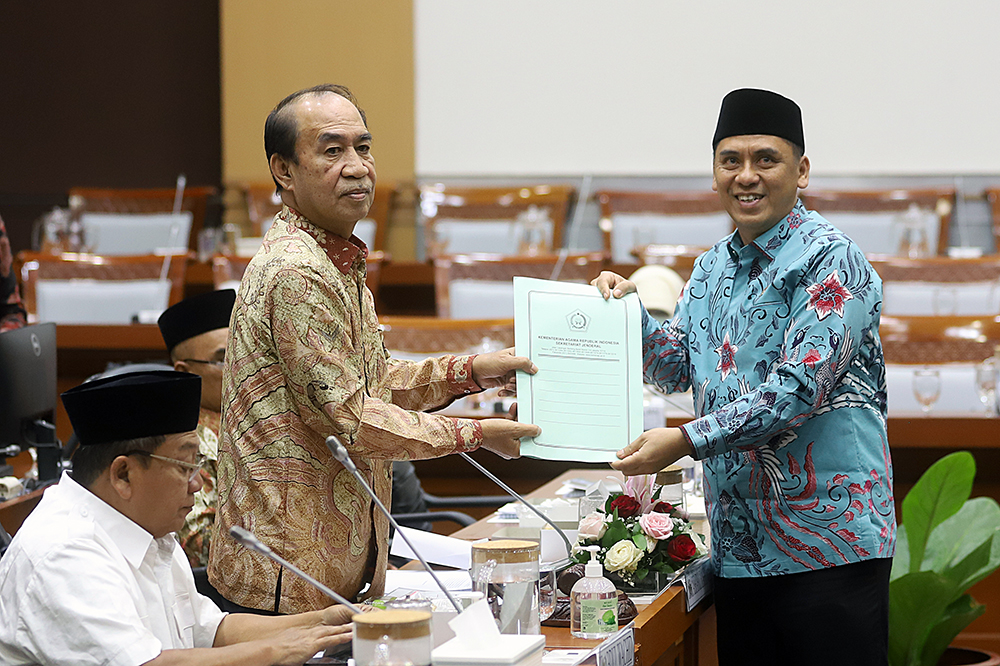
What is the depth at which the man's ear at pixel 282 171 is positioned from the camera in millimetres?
1799

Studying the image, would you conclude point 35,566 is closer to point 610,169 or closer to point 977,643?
point 977,643

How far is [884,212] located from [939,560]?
10.8 ft

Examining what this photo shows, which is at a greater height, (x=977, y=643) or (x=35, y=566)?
(x=35, y=566)

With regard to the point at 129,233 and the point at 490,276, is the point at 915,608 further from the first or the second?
the point at 129,233

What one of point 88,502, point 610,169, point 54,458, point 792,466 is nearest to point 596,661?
point 792,466

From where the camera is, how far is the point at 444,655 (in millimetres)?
1442

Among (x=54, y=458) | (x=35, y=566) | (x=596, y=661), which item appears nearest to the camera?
(x=35, y=566)

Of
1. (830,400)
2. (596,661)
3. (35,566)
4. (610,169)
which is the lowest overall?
(596,661)

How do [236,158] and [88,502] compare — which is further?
[236,158]

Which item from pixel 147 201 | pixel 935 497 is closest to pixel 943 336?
pixel 935 497

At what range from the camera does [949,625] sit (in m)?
2.96

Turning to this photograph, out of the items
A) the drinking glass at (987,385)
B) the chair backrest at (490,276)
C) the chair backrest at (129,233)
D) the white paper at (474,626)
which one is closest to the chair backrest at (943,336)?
the drinking glass at (987,385)

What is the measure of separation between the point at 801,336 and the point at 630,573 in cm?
52

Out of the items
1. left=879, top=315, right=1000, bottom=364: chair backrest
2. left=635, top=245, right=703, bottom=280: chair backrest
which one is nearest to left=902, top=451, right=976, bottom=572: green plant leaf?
left=879, top=315, right=1000, bottom=364: chair backrest
